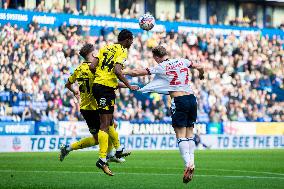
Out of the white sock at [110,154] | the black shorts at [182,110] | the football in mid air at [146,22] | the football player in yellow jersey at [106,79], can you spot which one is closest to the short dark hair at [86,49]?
the football player in yellow jersey at [106,79]

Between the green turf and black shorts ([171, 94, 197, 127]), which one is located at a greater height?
black shorts ([171, 94, 197, 127])

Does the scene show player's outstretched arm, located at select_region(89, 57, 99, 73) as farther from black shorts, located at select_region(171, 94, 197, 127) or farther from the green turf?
the green turf

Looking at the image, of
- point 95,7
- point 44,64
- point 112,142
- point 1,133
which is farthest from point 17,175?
point 95,7

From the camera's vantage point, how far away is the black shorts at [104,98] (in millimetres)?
14539

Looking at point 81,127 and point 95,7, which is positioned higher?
point 95,7

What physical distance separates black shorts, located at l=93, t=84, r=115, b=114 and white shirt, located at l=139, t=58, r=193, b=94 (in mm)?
1219

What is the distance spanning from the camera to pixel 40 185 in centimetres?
1296

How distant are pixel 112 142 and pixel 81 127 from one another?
51.8ft

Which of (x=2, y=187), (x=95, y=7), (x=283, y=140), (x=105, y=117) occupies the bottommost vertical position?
(x=283, y=140)

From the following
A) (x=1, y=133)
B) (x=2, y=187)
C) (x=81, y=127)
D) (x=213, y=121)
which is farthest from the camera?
(x=213, y=121)

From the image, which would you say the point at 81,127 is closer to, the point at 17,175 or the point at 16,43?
the point at 16,43

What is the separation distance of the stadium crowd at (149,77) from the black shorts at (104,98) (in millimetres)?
15758

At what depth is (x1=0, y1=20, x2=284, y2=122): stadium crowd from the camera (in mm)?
31172

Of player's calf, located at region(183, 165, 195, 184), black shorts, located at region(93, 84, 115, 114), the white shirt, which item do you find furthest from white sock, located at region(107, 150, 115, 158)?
player's calf, located at region(183, 165, 195, 184)
